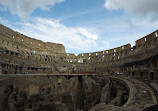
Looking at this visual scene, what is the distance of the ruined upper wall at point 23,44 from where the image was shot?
115 feet

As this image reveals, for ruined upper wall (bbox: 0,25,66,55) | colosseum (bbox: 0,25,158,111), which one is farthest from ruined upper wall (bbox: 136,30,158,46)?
ruined upper wall (bbox: 0,25,66,55)

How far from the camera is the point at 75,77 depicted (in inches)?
1183

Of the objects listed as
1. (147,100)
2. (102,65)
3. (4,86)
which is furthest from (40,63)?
(147,100)

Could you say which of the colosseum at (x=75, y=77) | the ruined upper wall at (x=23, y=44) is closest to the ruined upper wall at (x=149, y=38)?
the colosseum at (x=75, y=77)

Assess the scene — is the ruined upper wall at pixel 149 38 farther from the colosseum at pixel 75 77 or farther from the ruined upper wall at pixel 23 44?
the ruined upper wall at pixel 23 44

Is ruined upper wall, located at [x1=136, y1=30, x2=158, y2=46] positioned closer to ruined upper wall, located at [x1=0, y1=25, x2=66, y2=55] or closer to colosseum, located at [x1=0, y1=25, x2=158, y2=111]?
colosseum, located at [x1=0, y1=25, x2=158, y2=111]

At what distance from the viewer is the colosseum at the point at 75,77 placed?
1101 centimetres

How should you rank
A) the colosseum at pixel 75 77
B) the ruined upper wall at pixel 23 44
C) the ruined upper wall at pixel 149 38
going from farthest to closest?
the ruined upper wall at pixel 23 44 → the ruined upper wall at pixel 149 38 → the colosseum at pixel 75 77

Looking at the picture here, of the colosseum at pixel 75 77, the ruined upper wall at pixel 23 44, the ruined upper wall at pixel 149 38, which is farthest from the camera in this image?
the ruined upper wall at pixel 23 44

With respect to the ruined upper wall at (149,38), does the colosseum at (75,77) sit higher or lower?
lower

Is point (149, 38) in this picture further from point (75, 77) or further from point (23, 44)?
point (23, 44)

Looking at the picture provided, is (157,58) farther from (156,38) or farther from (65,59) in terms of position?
(65,59)

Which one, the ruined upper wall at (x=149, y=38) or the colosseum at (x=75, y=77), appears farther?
the ruined upper wall at (x=149, y=38)

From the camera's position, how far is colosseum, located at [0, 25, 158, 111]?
11.0 metres
